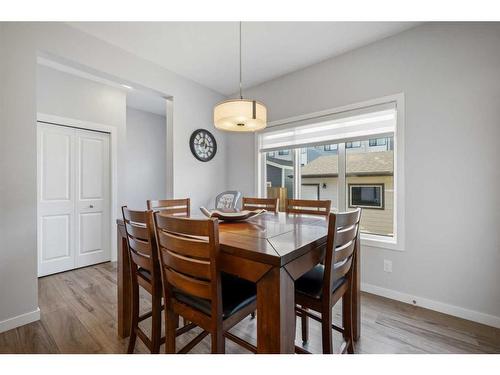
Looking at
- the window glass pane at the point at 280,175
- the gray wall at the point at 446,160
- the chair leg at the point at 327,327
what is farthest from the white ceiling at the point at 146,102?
the chair leg at the point at 327,327

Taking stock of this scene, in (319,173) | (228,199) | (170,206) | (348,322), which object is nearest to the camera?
(348,322)

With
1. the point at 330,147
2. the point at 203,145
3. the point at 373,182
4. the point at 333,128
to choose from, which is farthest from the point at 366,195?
the point at 203,145

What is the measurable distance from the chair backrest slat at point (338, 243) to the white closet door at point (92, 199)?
3.35 meters

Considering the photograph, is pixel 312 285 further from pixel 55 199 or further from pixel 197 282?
pixel 55 199

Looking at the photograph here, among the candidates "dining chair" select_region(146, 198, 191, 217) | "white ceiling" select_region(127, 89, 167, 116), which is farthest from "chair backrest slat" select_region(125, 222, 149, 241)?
"white ceiling" select_region(127, 89, 167, 116)

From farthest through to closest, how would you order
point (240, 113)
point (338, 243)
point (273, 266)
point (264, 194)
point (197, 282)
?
point (264, 194) < point (240, 113) < point (338, 243) < point (197, 282) < point (273, 266)

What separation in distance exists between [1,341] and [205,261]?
1.87 m

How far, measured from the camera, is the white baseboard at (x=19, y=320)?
179cm

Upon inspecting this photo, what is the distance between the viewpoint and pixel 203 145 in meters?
3.46

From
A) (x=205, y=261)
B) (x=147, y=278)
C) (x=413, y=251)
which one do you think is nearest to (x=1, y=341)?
(x=147, y=278)

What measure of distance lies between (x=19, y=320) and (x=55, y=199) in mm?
1585

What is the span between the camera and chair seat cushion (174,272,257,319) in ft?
3.61

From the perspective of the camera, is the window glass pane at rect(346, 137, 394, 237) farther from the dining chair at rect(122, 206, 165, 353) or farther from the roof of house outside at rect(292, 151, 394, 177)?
the dining chair at rect(122, 206, 165, 353)
